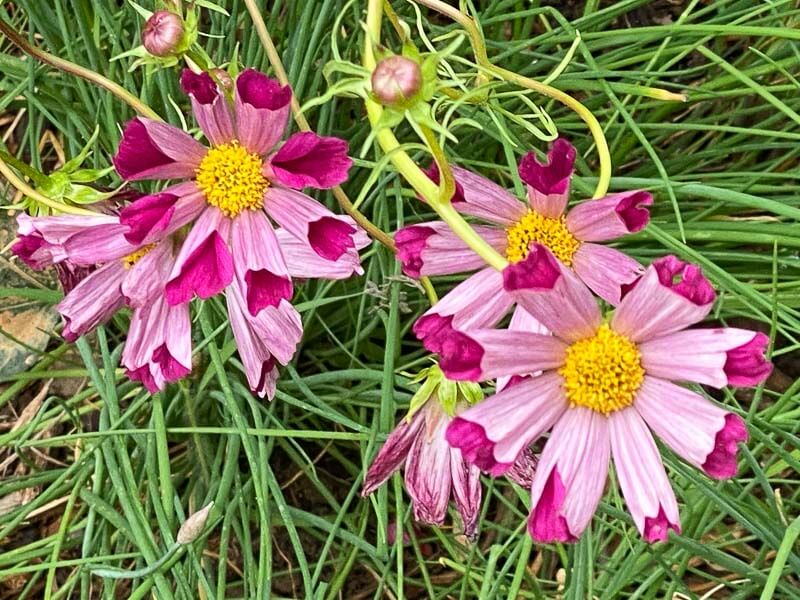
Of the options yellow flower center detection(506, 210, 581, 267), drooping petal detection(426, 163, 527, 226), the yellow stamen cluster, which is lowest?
the yellow stamen cluster

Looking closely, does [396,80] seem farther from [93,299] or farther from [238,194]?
[93,299]

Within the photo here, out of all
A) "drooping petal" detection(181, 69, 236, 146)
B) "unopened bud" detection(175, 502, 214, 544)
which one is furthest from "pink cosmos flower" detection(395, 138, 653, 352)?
"unopened bud" detection(175, 502, 214, 544)

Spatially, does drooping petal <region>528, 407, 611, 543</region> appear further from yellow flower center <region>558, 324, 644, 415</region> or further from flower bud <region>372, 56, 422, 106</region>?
flower bud <region>372, 56, 422, 106</region>

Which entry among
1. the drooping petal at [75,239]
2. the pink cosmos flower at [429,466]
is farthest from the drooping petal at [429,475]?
the drooping petal at [75,239]

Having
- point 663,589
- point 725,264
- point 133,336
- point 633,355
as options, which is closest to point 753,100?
point 725,264

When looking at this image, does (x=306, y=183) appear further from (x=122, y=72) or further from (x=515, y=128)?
(x=122, y=72)

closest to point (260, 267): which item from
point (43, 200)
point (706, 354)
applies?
point (43, 200)
